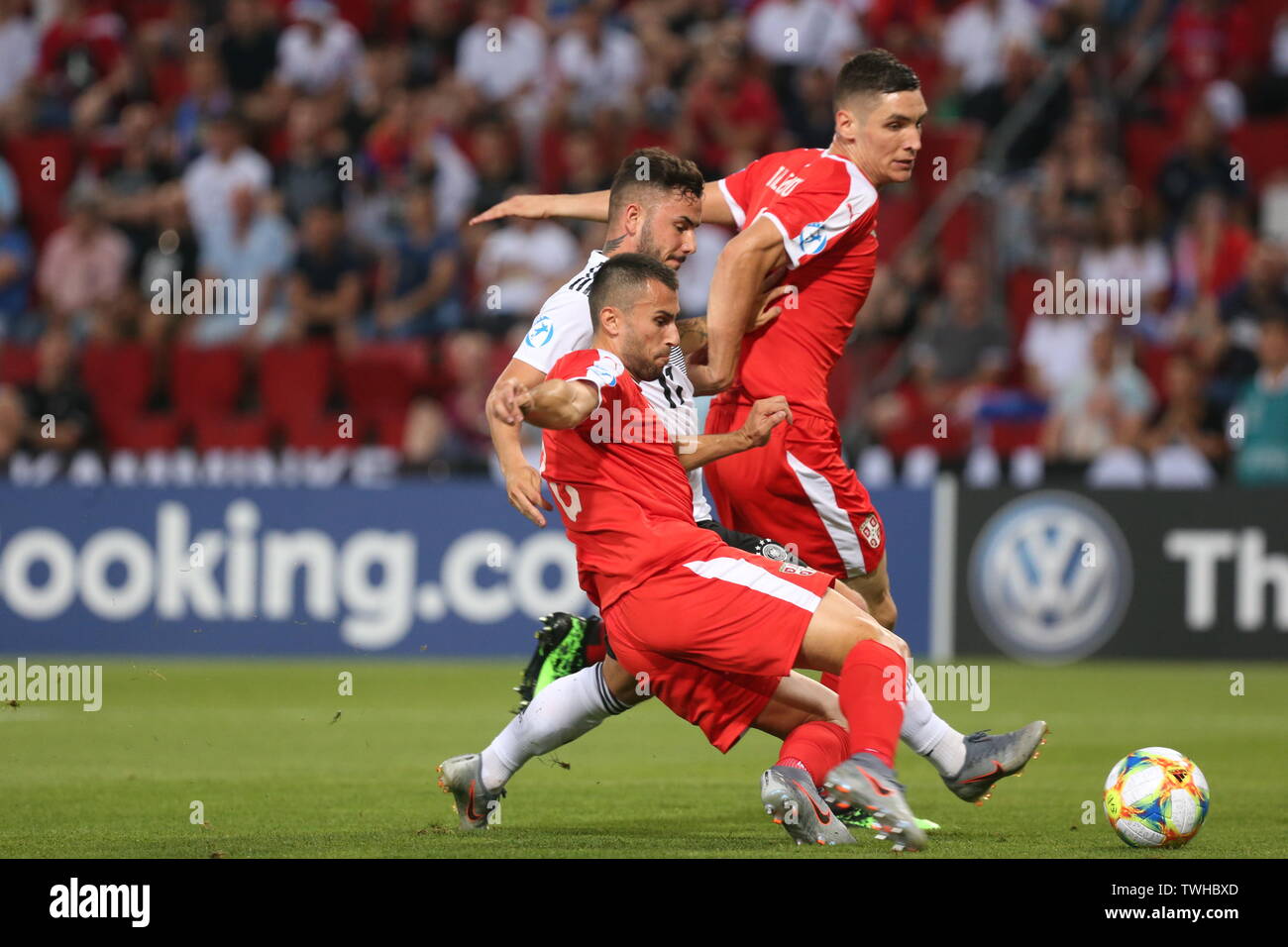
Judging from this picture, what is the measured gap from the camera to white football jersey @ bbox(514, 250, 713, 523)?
6.65m

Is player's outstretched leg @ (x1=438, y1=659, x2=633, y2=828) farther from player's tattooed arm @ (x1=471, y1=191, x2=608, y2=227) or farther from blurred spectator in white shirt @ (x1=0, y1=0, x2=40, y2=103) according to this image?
blurred spectator in white shirt @ (x1=0, y1=0, x2=40, y2=103)

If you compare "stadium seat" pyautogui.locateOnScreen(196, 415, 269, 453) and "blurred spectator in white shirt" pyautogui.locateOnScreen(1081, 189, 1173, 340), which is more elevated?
"blurred spectator in white shirt" pyautogui.locateOnScreen(1081, 189, 1173, 340)

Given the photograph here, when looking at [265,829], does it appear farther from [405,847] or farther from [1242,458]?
[1242,458]

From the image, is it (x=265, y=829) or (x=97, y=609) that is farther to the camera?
(x=97, y=609)

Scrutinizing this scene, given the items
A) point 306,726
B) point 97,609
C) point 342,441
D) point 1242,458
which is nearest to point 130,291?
point 342,441

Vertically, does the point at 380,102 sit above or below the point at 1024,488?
above

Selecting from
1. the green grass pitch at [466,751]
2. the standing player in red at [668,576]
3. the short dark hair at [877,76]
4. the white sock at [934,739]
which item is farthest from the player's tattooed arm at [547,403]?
the short dark hair at [877,76]

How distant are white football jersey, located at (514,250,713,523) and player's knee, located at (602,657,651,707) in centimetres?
62

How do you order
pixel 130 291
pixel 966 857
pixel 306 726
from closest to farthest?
1. pixel 966 857
2. pixel 306 726
3. pixel 130 291

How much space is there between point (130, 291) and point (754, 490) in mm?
10318

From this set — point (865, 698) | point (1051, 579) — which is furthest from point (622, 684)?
point (1051, 579)

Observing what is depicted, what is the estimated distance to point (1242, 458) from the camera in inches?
557

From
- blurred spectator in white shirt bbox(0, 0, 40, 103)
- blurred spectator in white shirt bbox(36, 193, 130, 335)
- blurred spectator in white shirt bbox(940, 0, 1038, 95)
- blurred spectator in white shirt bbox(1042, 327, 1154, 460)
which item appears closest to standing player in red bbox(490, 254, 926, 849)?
blurred spectator in white shirt bbox(1042, 327, 1154, 460)

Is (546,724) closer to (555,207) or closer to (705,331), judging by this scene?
(705,331)
